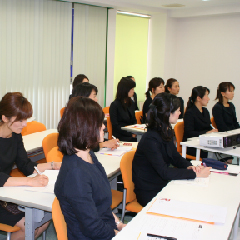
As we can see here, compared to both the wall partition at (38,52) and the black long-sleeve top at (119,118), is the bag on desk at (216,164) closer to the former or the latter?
the black long-sleeve top at (119,118)

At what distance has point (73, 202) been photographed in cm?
147

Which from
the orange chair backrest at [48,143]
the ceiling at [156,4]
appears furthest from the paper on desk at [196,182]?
the ceiling at [156,4]

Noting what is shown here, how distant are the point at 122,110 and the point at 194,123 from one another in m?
1.06

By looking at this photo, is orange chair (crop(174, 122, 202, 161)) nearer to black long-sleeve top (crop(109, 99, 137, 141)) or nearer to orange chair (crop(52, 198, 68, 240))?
black long-sleeve top (crop(109, 99, 137, 141))

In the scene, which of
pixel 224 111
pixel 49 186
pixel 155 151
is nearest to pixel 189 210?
pixel 155 151

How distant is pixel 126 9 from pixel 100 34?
33.1 inches

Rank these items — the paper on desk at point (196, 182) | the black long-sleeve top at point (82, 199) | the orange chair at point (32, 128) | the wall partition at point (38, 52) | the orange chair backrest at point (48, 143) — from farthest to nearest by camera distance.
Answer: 1. the wall partition at point (38, 52)
2. the orange chair at point (32, 128)
3. the orange chair backrest at point (48, 143)
4. the paper on desk at point (196, 182)
5. the black long-sleeve top at point (82, 199)

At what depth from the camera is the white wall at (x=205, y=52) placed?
713 centimetres

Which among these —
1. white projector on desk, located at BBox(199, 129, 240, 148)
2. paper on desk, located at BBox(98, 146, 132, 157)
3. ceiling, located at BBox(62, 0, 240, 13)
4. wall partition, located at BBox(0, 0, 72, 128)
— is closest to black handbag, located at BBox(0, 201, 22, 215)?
paper on desk, located at BBox(98, 146, 132, 157)

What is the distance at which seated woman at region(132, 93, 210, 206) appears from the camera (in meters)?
2.44

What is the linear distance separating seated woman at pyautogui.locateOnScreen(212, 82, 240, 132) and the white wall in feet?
7.56

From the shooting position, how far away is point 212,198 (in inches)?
80.2

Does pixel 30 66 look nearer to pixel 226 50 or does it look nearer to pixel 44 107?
pixel 44 107

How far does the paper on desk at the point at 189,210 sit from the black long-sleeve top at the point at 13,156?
1.12 m
